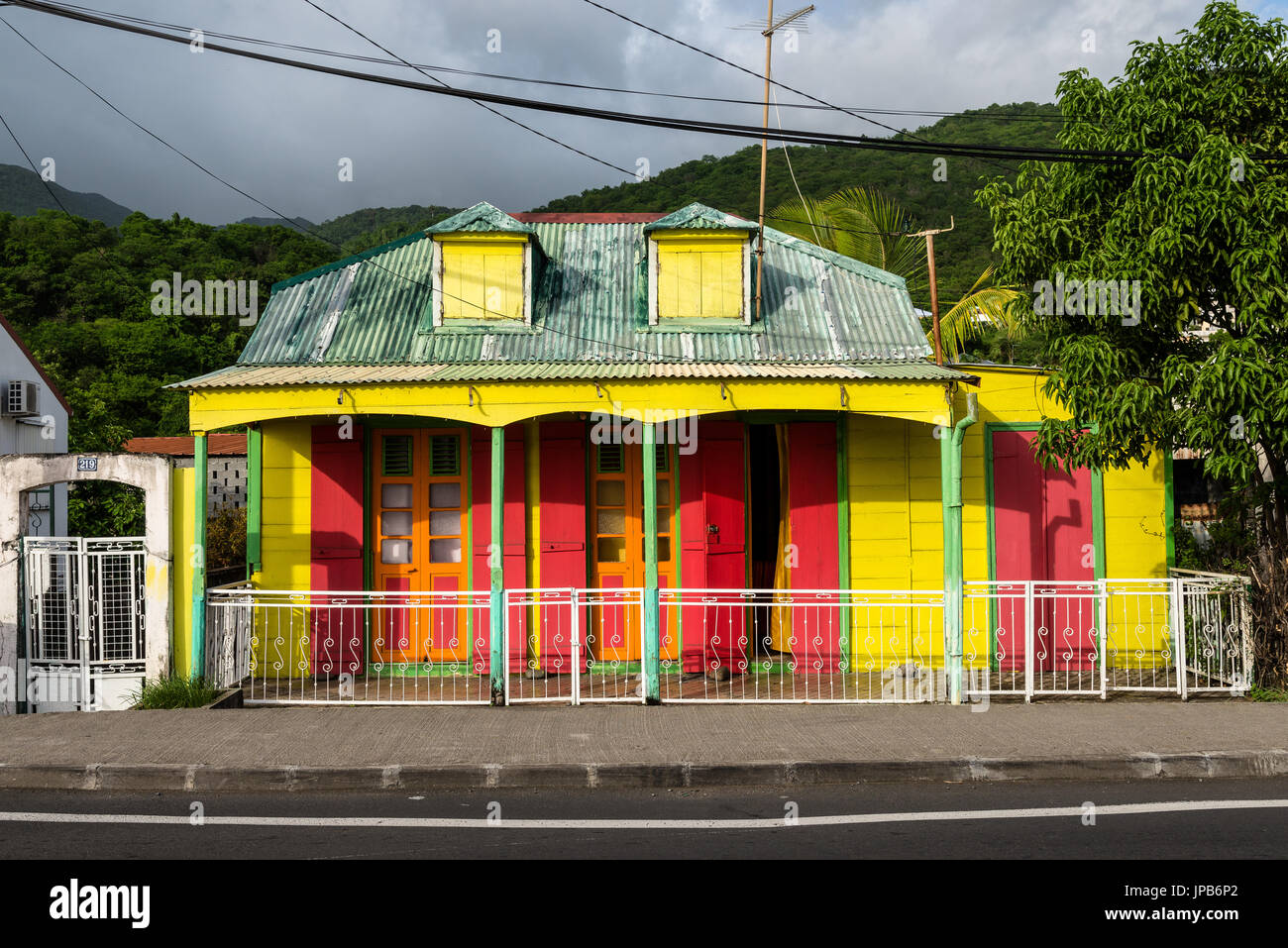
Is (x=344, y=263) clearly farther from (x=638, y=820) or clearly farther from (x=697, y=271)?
(x=638, y=820)

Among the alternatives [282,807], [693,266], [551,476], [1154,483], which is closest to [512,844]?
[282,807]

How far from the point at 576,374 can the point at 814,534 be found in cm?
347

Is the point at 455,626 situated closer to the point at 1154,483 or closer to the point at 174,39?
the point at 174,39

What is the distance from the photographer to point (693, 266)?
1180 centimetres

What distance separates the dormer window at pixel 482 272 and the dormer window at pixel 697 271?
4.81 feet

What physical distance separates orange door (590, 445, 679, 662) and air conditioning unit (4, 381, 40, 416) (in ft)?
61.6

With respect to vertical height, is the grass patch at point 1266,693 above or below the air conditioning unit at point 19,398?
below

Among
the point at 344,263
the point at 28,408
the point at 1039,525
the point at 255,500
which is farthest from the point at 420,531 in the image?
the point at 28,408

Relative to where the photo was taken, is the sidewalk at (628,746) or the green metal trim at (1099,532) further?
the green metal trim at (1099,532)

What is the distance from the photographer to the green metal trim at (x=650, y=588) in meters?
9.63

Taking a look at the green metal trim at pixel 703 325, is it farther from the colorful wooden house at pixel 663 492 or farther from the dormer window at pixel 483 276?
the dormer window at pixel 483 276

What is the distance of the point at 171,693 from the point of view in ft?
31.1

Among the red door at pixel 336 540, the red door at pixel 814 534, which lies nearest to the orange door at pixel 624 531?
the red door at pixel 814 534

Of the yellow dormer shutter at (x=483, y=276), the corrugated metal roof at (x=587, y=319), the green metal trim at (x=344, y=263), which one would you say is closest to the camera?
the corrugated metal roof at (x=587, y=319)
